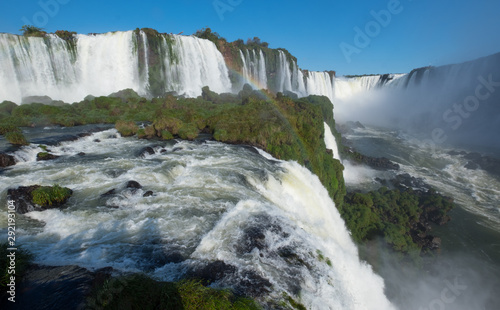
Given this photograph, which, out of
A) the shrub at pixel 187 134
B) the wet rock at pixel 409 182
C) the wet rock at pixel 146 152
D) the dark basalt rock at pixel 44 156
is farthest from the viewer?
the wet rock at pixel 409 182

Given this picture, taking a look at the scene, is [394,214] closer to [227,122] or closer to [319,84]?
[227,122]

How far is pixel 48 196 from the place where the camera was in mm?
6758

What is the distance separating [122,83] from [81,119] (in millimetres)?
15920

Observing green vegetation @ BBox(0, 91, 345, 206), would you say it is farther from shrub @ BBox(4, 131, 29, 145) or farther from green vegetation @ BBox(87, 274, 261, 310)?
green vegetation @ BBox(87, 274, 261, 310)

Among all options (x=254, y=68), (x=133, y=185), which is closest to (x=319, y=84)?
(x=254, y=68)

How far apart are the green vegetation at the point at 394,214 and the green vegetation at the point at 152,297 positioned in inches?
463

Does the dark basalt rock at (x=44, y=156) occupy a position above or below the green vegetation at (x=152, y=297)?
above

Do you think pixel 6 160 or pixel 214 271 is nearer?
pixel 214 271

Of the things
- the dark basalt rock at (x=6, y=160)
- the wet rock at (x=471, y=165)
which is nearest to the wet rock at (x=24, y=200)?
the dark basalt rock at (x=6, y=160)

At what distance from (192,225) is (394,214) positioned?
15.0 meters

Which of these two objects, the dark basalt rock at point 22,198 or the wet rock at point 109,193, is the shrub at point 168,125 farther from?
the dark basalt rock at point 22,198

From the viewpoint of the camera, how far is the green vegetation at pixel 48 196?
669 cm

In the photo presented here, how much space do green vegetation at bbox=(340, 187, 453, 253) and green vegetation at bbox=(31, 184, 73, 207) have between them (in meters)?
13.3

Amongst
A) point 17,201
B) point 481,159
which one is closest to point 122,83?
point 17,201
